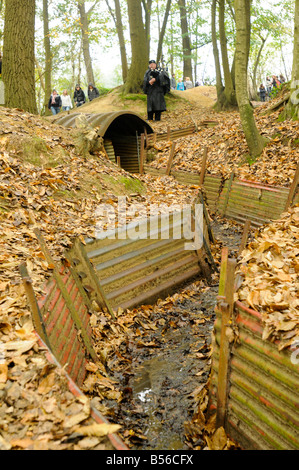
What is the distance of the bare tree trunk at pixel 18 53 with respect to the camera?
31.2ft

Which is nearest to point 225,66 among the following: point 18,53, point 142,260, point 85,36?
point 18,53

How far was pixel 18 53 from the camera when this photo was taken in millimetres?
9672

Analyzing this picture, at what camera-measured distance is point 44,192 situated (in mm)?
6910

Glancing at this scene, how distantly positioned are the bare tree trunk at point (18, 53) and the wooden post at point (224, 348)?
8870 mm

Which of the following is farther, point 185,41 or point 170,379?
point 185,41

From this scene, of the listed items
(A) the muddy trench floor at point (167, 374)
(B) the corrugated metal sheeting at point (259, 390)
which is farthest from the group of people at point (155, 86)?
(B) the corrugated metal sheeting at point (259, 390)

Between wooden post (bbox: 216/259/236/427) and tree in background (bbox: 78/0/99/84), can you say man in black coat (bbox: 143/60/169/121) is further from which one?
wooden post (bbox: 216/259/236/427)

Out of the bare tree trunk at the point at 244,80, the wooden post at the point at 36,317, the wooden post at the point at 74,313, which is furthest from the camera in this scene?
the bare tree trunk at the point at 244,80

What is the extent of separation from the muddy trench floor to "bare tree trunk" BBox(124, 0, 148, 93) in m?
15.5

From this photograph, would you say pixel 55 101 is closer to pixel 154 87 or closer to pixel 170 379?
→ pixel 154 87

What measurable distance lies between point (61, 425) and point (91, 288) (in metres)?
3.11

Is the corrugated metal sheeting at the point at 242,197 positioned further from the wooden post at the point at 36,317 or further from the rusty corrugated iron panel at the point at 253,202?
the wooden post at the point at 36,317

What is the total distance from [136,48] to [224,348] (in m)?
18.6

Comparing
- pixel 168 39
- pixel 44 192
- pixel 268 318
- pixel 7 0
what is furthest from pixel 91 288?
pixel 168 39
